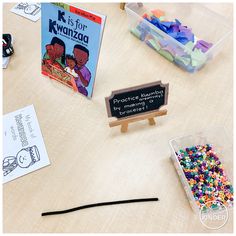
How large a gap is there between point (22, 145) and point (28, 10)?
70 centimetres

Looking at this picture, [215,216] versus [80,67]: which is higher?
[80,67]

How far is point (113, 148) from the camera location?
3.24 feet

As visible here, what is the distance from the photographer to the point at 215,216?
34.1 inches

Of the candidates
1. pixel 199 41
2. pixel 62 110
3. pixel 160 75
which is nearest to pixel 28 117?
pixel 62 110

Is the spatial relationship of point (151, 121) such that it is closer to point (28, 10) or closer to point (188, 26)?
point (188, 26)

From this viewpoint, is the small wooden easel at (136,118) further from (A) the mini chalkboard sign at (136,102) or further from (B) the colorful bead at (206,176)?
(B) the colorful bead at (206,176)

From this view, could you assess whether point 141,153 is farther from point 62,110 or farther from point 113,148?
point 62,110

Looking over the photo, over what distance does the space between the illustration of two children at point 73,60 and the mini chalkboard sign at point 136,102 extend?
174 mm

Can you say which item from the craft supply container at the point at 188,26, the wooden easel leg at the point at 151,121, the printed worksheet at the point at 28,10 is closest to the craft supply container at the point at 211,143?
the wooden easel leg at the point at 151,121

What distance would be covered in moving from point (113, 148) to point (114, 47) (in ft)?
1.58

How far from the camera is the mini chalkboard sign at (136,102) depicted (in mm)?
901

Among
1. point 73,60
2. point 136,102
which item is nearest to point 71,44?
point 73,60

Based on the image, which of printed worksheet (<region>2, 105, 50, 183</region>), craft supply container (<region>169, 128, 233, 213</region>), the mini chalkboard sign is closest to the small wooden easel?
the mini chalkboard sign

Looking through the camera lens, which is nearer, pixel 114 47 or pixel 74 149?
pixel 74 149
